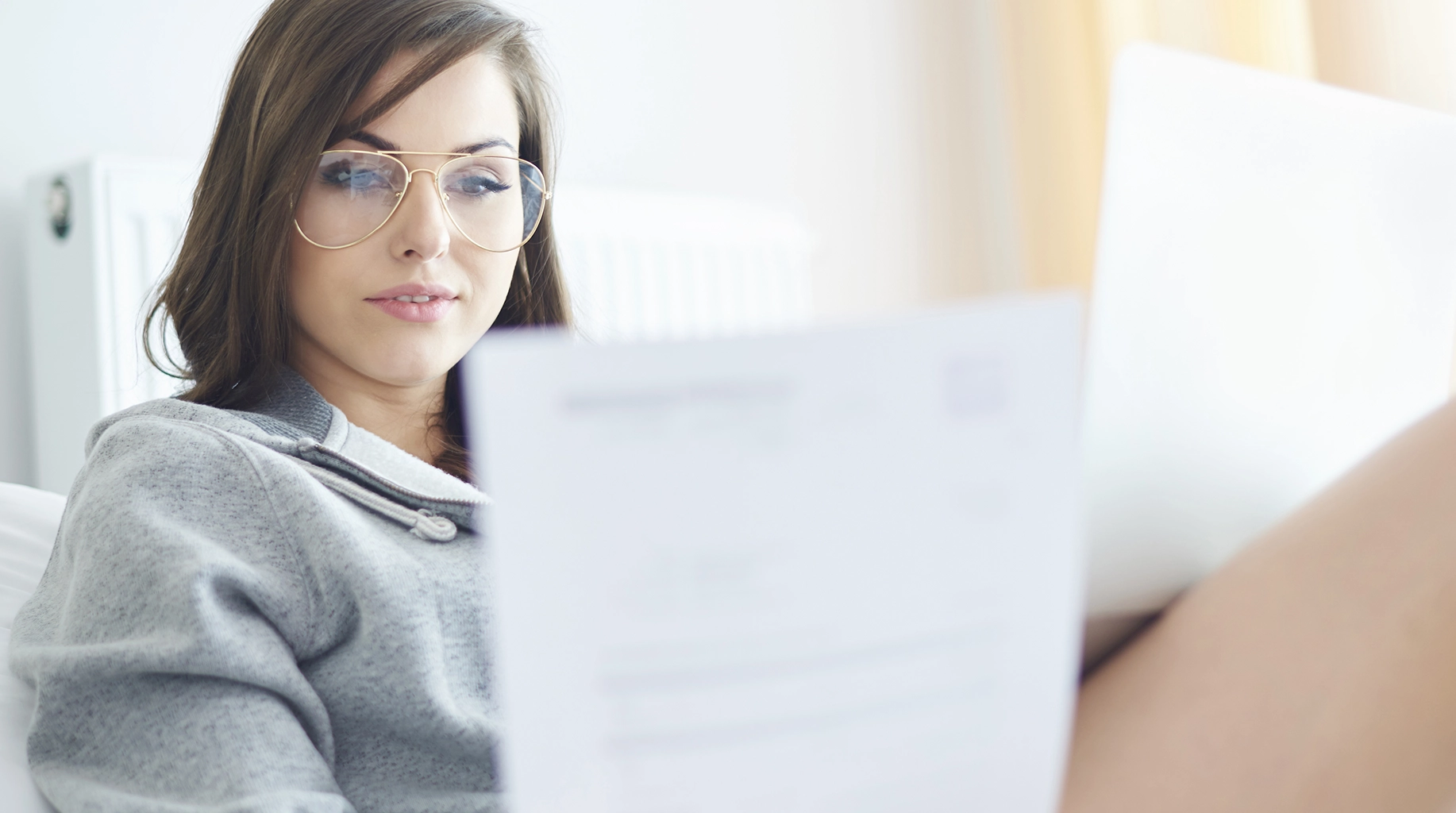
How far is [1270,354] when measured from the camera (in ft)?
1.80

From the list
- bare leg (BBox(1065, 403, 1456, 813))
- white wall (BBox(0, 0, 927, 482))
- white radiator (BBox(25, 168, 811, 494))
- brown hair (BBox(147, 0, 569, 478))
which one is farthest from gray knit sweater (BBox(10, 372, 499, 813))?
white wall (BBox(0, 0, 927, 482))

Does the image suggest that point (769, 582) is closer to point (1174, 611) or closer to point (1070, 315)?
point (1070, 315)

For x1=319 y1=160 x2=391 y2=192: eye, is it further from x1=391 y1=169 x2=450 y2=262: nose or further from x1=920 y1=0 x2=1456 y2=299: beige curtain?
x1=920 y1=0 x2=1456 y2=299: beige curtain

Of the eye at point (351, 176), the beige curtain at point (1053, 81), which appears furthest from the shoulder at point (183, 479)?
the beige curtain at point (1053, 81)

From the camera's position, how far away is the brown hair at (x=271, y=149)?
33.4 inches

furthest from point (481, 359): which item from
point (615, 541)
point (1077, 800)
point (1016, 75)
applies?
point (1016, 75)

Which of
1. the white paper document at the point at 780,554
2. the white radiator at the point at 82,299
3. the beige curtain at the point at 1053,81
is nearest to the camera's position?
the white paper document at the point at 780,554

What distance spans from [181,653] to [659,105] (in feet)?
5.05

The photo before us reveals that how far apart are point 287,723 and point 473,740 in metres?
0.10

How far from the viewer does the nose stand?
33.9 inches

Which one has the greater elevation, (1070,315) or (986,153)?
(1070,315)

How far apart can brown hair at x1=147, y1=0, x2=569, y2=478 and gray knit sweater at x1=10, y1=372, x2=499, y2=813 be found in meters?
0.12

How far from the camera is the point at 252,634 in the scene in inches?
23.6

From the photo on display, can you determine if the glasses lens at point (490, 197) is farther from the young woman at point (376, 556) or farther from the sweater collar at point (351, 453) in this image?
the sweater collar at point (351, 453)
